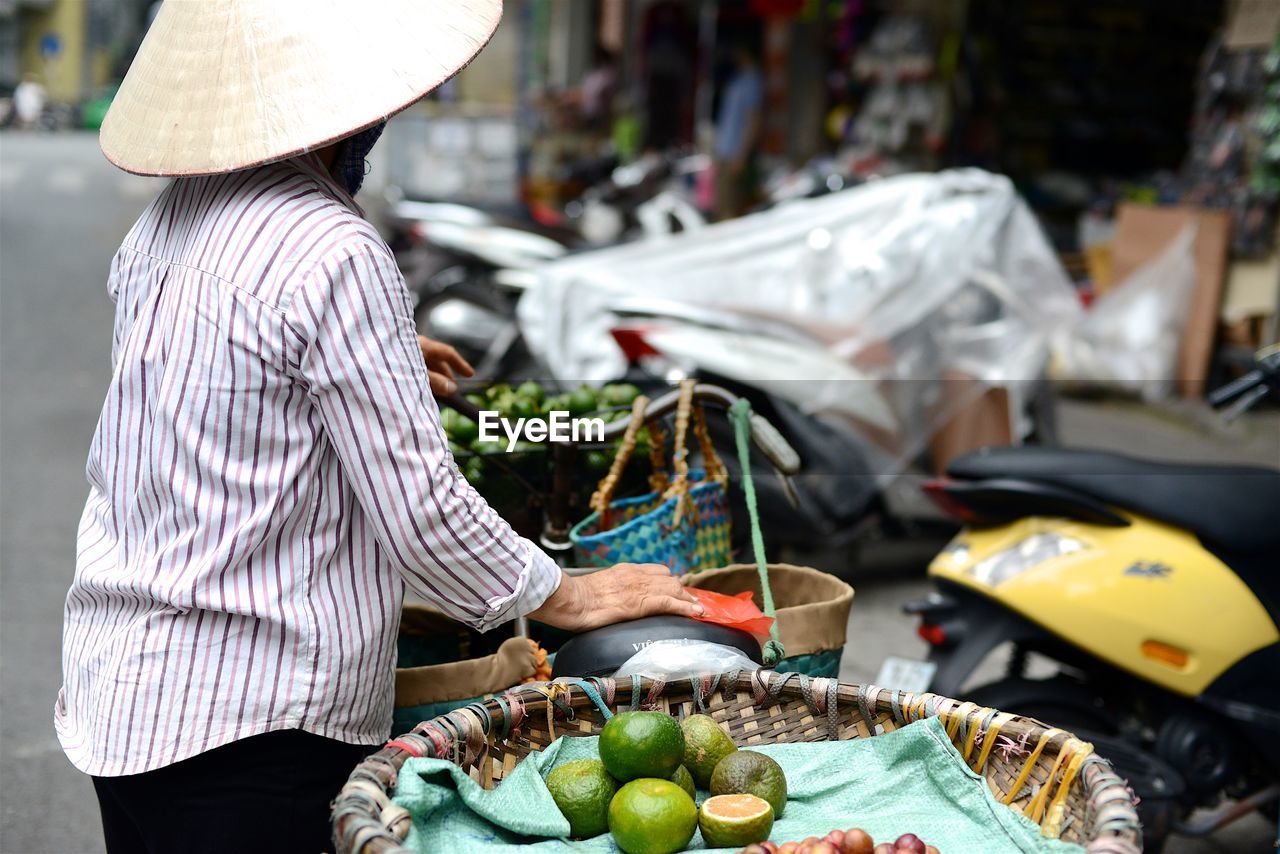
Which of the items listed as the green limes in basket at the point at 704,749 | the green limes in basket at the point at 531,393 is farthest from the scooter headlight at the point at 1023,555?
the green limes in basket at the point at 704,749

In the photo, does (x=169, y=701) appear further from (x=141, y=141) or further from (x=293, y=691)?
(x=141, y=141)

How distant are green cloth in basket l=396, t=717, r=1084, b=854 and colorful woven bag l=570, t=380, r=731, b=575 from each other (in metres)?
0.46

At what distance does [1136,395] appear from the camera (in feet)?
25.5

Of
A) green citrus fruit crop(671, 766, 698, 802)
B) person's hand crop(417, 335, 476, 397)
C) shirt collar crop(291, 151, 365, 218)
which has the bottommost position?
green citrus fruit crop(671, 766, 698, 802)

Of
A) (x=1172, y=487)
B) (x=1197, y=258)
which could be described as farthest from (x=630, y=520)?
(x=1197, y=258)

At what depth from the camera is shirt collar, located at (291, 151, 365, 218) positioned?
1521 mm

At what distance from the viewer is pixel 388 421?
1.41 meters

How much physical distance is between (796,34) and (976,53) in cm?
194

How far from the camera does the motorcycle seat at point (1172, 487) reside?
2695mm

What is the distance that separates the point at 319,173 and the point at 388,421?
35 cm

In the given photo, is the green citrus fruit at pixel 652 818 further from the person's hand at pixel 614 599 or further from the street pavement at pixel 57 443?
the street pavement at pixel 57 443

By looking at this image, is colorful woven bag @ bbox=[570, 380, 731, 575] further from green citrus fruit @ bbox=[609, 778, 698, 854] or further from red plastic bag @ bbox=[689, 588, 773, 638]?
green citrus fruit @ bbox=[609, 778, 698, 854]

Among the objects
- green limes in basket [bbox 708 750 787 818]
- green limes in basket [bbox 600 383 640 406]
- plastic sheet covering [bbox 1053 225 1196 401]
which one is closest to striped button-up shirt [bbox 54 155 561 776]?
green limes in basket [bbox 708 750 787 818]

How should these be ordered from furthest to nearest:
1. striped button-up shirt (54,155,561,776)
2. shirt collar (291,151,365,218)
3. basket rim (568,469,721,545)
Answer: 1. basket rim (568,469,721,545)
2. shirt collar (291,151,365,218)
3. striped button-up shirt (54,155,561,776)
